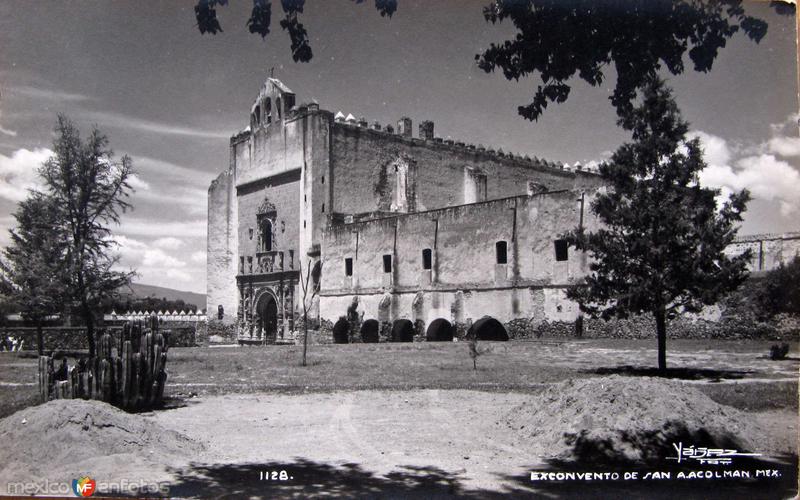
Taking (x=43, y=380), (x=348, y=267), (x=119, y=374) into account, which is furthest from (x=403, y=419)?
(x=348, y=267)

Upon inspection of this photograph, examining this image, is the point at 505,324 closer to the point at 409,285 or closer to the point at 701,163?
the point at 409,285

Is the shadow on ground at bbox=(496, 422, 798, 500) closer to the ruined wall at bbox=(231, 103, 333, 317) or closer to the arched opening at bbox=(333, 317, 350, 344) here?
the arched opening at bbox=(333, 317, 350, 344)

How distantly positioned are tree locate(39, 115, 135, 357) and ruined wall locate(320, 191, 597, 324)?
1420cm

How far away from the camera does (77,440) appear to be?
7414 mm

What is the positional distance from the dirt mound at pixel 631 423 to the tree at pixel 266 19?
5301mm

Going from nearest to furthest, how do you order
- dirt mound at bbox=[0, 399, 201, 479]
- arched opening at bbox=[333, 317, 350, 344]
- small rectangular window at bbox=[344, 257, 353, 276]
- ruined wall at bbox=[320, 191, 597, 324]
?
dirt mound at bbox=[0, 399, 201, 479]
ruined wall at bbox=[320, 191, 597, 324]
arched opening at bbox=[333, 317, 350, 344]
small rectangular window at bbox=[344, 257, 353, 276]

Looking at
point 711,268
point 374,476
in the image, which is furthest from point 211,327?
point 374,476

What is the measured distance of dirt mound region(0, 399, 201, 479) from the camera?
23.4 feet

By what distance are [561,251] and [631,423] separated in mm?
17332

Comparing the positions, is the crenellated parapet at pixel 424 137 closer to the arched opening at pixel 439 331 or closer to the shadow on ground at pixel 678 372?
the arched opening at pixel 439 331

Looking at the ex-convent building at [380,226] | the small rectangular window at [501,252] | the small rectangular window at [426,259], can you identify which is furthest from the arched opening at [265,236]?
the small rectangular window at [501,252]

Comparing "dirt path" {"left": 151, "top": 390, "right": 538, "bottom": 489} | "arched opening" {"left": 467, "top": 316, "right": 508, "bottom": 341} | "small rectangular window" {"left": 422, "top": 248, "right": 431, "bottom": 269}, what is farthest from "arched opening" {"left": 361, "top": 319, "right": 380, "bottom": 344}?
"dirt path" {"left": 151, "top": 390, "right": 538, "bottom": 489}

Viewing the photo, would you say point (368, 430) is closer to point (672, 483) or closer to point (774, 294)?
point (672, 483)

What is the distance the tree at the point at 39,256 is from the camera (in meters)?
15.9
